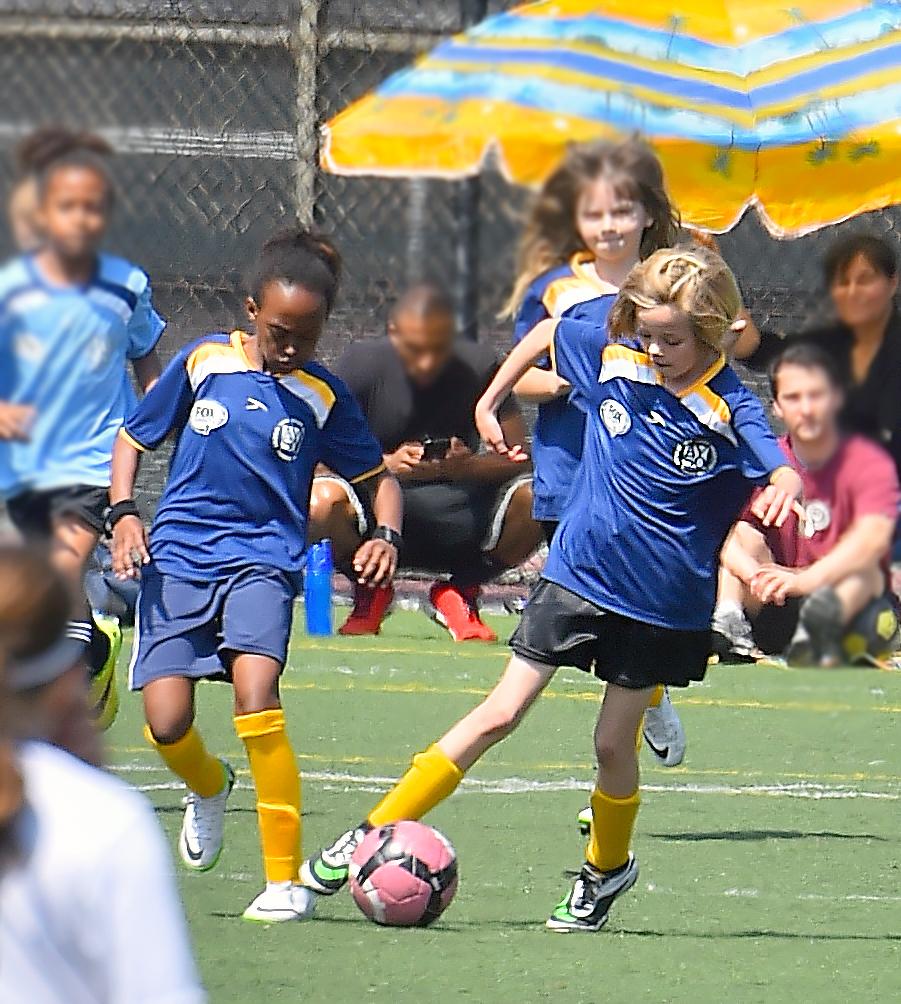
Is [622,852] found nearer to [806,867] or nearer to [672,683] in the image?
[672,683]

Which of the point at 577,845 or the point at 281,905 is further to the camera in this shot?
the point at 577,845

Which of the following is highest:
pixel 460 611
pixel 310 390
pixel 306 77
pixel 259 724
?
pixel 306 77

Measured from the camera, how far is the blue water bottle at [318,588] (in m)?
9.59

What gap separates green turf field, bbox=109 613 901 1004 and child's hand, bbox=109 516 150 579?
2.58 ft

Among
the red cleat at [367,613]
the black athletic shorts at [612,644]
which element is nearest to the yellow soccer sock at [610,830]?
the black athletic shorts at [612,644]

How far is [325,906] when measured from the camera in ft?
16.5

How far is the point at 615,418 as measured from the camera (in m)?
4.52

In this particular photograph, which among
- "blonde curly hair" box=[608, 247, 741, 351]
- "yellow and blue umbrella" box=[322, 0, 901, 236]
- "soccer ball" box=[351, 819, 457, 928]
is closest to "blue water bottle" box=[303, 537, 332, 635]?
"soccer ball" box=[351, 819, 457, 928]

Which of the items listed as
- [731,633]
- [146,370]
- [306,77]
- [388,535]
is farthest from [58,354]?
[388,535]

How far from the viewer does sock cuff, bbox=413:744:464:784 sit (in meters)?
4.79

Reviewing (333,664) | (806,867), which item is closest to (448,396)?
(806,867)

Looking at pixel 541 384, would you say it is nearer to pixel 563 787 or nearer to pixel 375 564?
pixel 375 564

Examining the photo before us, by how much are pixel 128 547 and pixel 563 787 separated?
223 centimetres

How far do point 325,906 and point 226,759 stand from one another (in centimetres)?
193
